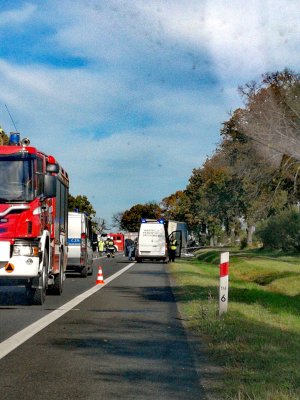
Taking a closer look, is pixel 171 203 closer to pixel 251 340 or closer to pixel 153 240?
pixel 153 240

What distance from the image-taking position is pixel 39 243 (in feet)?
56.0

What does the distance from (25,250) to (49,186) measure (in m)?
1.42

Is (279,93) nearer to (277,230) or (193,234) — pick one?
(277,230)

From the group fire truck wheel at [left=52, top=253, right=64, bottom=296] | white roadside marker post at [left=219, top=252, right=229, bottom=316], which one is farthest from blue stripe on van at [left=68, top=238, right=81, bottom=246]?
white roadside marker post at [left=219, top=252, right=229, bottom=316]

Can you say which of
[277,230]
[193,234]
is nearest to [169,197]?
[193,234]

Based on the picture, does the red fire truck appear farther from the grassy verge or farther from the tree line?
the tree line

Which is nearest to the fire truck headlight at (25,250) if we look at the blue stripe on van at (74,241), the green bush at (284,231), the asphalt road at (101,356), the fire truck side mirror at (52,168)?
the asphalt road at (101,356)

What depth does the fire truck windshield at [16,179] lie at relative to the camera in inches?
659

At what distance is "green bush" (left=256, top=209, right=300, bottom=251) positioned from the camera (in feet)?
185

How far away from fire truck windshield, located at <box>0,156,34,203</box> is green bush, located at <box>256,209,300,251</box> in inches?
1575

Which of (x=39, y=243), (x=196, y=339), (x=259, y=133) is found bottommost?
(x=196, y=339)

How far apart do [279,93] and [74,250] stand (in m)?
19.0

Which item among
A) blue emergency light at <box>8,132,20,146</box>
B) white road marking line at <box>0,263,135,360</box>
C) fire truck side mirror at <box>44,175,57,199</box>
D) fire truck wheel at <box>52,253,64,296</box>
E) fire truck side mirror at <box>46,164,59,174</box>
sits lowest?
white road marking line at <box>0,263,135,360</box>

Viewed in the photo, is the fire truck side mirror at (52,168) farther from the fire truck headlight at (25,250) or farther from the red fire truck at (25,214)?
the fire truck headlight at (25,250)
